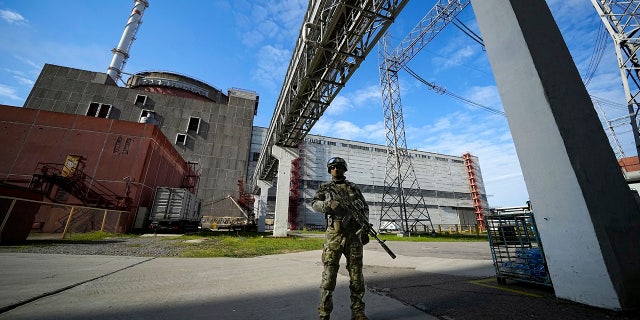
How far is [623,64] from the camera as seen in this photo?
1099 centimetres

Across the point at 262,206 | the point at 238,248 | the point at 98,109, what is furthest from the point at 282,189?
the point at 98,109

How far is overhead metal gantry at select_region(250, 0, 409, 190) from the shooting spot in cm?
764

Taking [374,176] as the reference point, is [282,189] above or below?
below

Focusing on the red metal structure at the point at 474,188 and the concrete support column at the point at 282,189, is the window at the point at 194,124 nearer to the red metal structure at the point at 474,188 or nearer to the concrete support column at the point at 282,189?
the concrete support column at the point at 282,189

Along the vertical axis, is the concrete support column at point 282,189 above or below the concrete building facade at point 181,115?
below

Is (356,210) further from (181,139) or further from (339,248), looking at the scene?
(181,139)

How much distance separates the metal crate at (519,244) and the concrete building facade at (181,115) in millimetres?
27356

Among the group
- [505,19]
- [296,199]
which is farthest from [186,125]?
[505,19]

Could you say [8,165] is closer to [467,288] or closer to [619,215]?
[467,288]

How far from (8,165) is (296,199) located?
25111mm

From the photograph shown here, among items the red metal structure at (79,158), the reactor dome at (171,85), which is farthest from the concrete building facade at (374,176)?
the red metal structure at (79,158)

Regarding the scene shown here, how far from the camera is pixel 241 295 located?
3090mm

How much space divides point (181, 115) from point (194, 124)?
2.03 m

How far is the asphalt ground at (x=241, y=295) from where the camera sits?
2355mm
